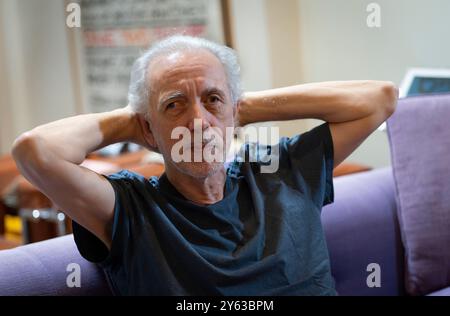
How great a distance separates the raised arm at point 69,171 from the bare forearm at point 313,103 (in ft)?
1.12

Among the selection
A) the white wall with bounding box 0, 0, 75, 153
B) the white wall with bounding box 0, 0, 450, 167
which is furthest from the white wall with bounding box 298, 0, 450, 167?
the white wall with bounding box 0, 0, 75, 153

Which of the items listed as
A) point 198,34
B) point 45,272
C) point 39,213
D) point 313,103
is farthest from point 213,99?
point 198,34

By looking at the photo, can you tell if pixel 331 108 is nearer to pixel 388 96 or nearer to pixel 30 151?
pixel 388 96

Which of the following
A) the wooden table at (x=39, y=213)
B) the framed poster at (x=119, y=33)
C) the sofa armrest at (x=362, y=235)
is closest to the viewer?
the sofa armrest at (x=362, y=235)

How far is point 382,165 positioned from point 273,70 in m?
0.60

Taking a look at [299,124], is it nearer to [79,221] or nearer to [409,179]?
[409,179]

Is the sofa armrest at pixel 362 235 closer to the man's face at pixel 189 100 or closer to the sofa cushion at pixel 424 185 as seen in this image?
the sofa cushion at pixel 424 185

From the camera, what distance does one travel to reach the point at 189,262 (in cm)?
107

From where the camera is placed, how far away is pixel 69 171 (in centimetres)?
102

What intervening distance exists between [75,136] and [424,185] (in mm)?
922

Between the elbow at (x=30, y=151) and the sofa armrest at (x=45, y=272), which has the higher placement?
the elbow at (x=30, y=151)

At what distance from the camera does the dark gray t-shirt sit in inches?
42.2

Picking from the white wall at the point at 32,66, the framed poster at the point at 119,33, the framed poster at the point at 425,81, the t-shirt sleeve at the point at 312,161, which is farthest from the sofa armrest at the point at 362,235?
the white wall at the point at 32,66

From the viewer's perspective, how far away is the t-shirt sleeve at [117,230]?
108cm
